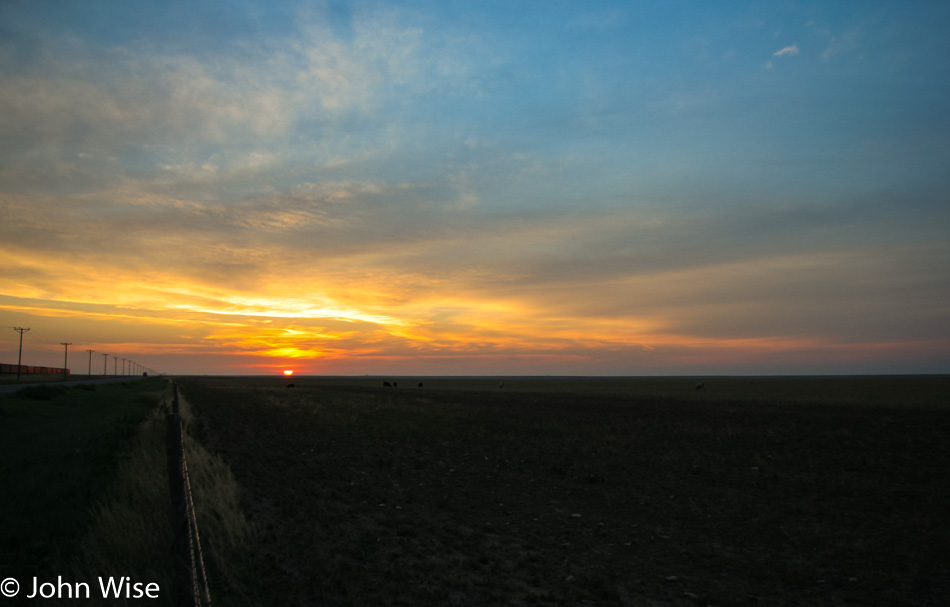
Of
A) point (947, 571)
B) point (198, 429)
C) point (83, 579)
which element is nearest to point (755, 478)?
point (947, 571)

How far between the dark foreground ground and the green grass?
8.83 ft

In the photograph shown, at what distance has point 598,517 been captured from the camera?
11.4 metres

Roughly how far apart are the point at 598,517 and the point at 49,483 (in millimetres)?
11567

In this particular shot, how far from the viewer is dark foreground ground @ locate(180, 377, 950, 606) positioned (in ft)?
24.6

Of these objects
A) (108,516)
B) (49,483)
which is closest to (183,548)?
(108,516)

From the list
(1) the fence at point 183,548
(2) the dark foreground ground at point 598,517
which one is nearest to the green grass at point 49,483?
(1) the fence at point 183,548

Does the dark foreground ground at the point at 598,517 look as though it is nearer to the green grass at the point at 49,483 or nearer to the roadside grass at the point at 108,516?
the roadside grass at the point at 108,516

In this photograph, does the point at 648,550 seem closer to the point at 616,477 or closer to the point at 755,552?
the point at 755,552

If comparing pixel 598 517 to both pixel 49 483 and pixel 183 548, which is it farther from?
pixel 49 483

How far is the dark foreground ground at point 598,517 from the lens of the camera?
750 cm

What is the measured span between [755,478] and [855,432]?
39.4 ft

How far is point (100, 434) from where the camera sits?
2000 centimetres

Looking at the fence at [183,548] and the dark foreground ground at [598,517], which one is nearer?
the fence at [183,548]

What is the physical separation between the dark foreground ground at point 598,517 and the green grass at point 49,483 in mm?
2690
